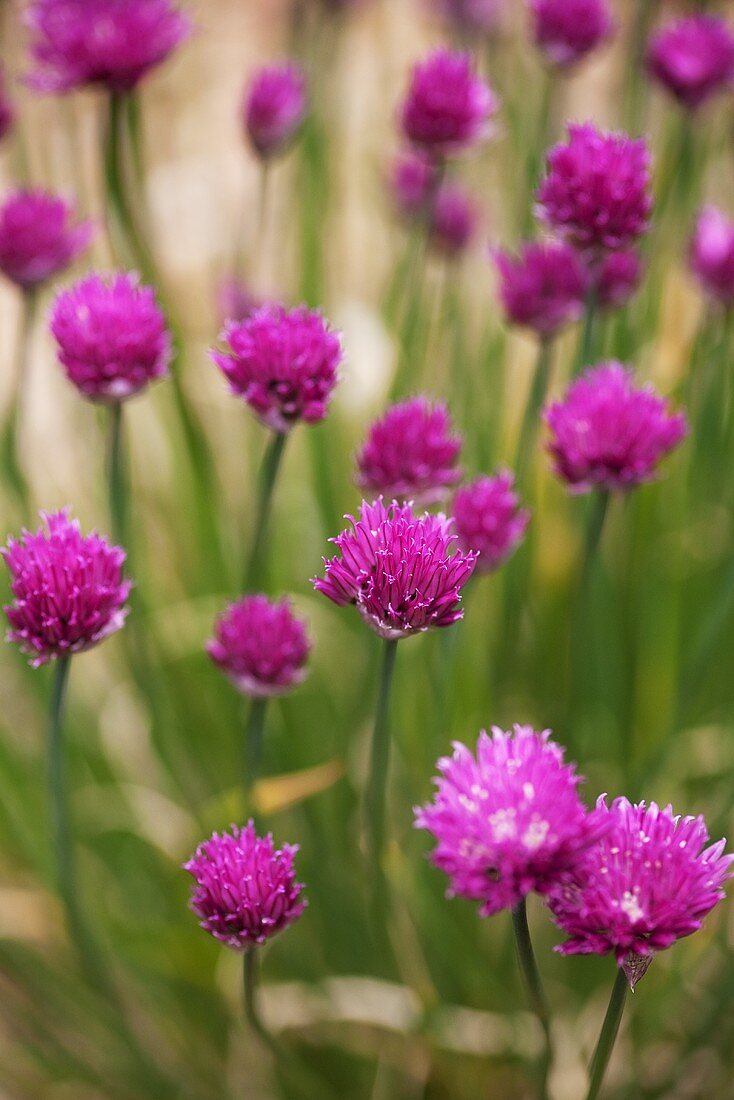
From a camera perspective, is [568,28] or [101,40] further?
[568,28]

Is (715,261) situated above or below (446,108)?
below

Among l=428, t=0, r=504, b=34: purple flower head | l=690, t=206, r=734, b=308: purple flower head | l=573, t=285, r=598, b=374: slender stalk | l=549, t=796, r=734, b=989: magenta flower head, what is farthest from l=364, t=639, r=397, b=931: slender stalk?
l=428, t=0, r=504, b=34: purple flower head

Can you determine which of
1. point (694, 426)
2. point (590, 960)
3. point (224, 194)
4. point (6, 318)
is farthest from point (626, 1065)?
point (6, 318)

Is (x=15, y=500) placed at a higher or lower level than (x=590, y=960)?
higher

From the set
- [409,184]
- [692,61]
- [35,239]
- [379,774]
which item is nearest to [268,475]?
[379,774]

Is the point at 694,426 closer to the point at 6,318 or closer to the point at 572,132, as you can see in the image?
the point at 572,132

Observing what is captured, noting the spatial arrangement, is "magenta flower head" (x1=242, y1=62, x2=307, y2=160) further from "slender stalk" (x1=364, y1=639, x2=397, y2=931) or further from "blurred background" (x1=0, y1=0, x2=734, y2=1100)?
"slender stalk" (x1=364, y1=639, x2=397, y2=931)

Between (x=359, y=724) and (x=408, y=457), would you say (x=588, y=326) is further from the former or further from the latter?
(x=359, y=724)
